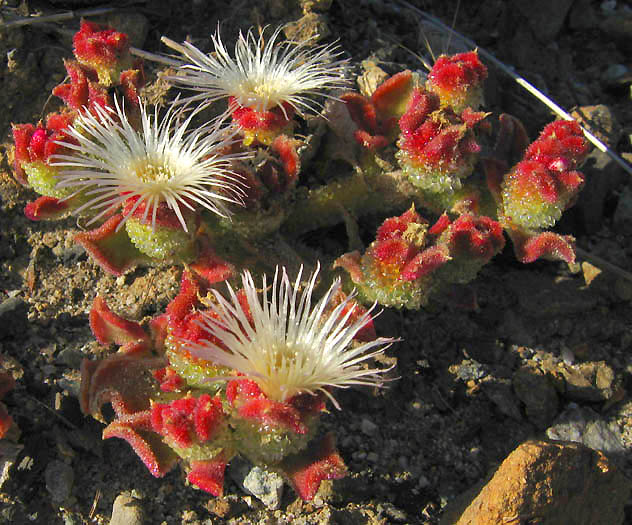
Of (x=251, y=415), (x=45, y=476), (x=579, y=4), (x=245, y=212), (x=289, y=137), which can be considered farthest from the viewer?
(x=579, y=4)

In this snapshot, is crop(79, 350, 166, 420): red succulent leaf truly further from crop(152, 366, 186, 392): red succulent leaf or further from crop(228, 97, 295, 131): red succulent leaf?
crop(228, 97, 295, 131): red succulent leaf

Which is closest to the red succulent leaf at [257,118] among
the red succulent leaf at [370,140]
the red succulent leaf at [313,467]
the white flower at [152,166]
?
the white flower at [152,166]

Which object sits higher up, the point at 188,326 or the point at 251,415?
the point at 188,326

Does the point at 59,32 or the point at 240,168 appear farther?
the point at 59,32

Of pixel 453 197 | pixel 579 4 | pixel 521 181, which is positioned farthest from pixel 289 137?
pixel 579 4

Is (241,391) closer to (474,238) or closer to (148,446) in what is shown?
(148,446)

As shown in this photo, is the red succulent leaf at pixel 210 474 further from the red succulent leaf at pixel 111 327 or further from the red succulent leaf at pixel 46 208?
the red succulent leaf at pixel 46 208

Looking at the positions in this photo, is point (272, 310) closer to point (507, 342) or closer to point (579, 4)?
point (507, 342)

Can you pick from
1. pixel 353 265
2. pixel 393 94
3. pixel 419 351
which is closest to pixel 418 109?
pixel 393 94
